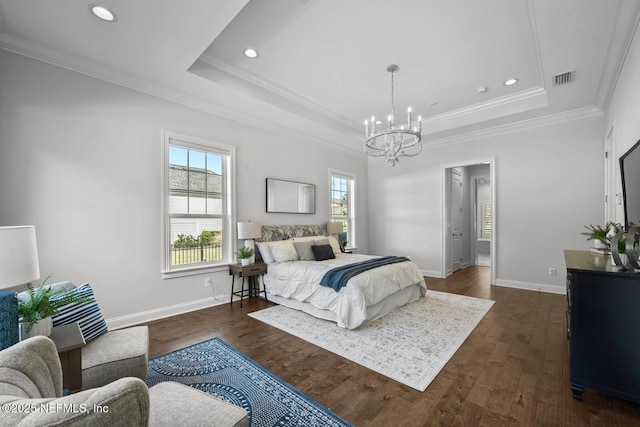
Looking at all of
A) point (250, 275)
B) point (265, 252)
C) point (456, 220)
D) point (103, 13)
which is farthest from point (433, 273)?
point (103, 13)

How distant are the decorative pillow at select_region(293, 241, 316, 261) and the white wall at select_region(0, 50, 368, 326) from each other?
128 cm

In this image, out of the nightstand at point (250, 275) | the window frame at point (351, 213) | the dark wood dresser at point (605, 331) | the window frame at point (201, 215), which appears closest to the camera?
the dark wood dresser at point (605, 331)

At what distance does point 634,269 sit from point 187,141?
4571 millimetres

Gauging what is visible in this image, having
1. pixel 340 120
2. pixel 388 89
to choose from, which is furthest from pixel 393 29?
pixel 340 120

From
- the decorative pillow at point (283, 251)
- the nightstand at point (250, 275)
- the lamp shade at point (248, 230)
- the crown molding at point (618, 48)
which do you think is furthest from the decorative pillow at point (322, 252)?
the crown molding at point (618, 48)

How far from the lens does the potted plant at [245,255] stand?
416cm

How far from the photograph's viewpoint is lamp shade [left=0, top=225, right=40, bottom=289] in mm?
1470

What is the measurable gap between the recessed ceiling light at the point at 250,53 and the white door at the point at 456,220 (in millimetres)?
4769

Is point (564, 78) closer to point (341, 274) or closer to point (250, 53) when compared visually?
point (341, 274)

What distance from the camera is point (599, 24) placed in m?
2.46

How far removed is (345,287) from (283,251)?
1.45 m

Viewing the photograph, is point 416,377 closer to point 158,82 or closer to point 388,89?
point 388,89

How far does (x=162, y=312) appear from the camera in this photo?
3.56 metres

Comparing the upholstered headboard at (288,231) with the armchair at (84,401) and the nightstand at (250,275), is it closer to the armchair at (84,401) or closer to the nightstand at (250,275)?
the nightstand at (250,275)
